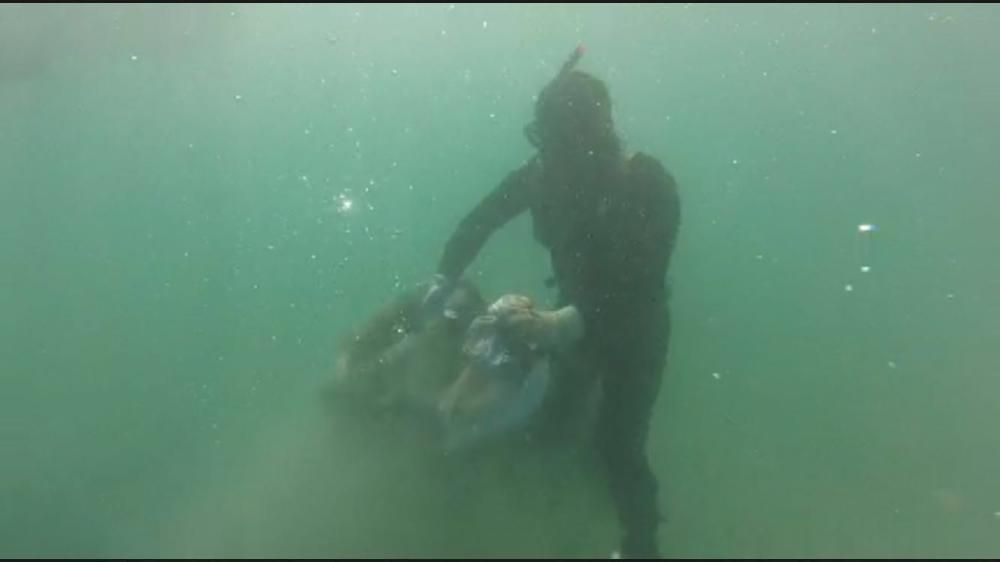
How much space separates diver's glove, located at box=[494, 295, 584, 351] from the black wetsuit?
101 mm

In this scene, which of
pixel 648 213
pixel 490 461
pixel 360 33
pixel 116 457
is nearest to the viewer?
pixel 648 213

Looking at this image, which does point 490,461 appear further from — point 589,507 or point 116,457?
point 116,457

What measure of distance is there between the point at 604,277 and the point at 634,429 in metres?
0.88

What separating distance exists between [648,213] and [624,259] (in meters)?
0.28

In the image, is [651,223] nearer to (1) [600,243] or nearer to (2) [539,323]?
(1) [600,243]

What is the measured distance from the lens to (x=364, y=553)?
4312mm

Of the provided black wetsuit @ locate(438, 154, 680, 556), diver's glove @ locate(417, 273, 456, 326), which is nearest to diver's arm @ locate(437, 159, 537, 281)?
diver's glove @ locate(417, 273, 456, 326)

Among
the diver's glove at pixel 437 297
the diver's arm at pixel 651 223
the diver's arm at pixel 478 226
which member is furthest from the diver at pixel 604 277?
the diver's glove at pixel 437 297

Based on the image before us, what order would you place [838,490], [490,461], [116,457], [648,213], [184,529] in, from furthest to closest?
[838,490] → [116,457] → [184,529] → [490,461] → [648,213]

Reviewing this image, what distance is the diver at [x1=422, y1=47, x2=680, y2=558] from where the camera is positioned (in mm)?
3395

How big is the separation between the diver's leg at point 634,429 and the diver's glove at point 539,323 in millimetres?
284

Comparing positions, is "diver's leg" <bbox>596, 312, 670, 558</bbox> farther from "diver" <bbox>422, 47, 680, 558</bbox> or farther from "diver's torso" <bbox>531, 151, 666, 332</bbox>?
"diver's torso" <bbox>531, 151, 666, 332</bbox>

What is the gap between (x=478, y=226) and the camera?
13.1 feet

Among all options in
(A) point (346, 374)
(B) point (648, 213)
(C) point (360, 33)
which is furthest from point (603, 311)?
(C) point (360, 33)
